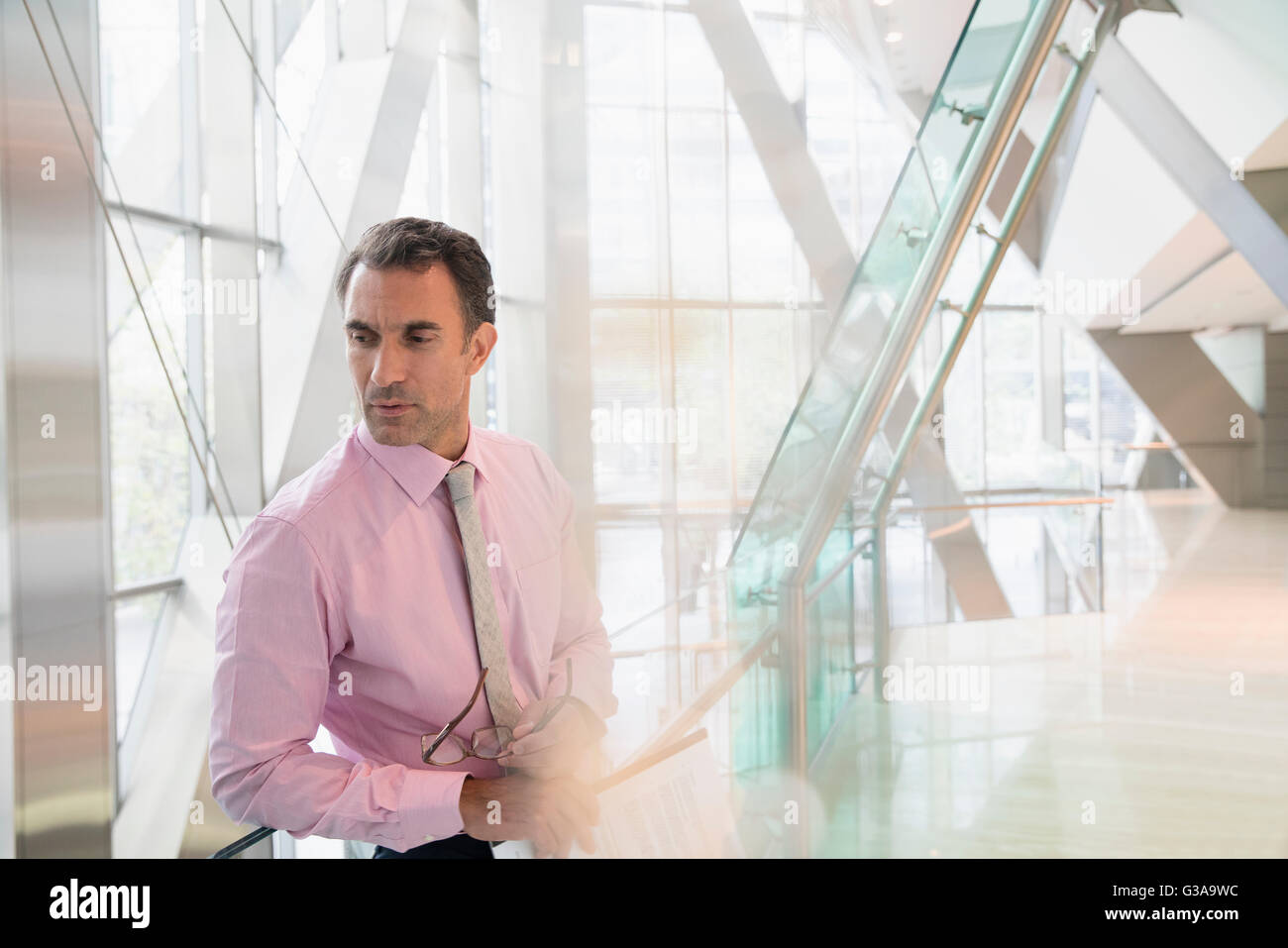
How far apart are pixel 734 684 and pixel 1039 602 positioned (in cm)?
401

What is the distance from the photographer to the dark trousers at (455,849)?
1242mm

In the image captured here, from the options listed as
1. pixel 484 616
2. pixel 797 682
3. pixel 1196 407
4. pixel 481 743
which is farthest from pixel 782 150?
pixel 1196 407

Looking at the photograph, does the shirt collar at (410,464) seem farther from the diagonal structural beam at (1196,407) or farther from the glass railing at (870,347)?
the diagonal structural beam at (1196,407)

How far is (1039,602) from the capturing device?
5.49 meters

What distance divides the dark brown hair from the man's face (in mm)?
11

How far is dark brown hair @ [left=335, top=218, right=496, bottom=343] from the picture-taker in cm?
116

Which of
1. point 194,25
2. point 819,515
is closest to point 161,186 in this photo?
point 194,25

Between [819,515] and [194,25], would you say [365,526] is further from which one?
[194,25]

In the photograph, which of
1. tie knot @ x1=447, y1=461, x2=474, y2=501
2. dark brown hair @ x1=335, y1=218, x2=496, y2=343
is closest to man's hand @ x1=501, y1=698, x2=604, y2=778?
tie knot @ x1=447, y1=461, x2=474, y2=501

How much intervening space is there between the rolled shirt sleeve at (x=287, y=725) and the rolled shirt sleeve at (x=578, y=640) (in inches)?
11.4

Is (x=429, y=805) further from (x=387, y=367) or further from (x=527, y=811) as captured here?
(x=387, y=367)

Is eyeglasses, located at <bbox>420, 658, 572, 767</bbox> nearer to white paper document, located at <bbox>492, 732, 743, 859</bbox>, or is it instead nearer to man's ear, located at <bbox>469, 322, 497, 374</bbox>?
white paper document, located at <bbox>492, 732, 743, 859</bbox>
